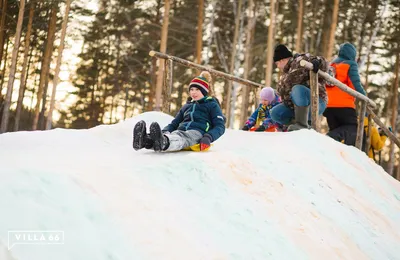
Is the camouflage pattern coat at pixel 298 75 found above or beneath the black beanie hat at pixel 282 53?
beneath

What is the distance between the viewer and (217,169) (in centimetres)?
299

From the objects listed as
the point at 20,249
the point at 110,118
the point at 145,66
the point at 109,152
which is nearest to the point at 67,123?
the point at 110,118

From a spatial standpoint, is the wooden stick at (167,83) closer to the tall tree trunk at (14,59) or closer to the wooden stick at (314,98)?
the wooden stick at (314,98)

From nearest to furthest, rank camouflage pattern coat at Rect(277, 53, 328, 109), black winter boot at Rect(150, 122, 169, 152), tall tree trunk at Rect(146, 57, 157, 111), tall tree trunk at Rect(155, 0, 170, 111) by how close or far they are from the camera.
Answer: black winter boot at Rect(150, 122, 169, 152) → camouflage pattern coat at Rect(277, 53, 328, 109) → tall tree trunk at Rect(155, 0, 170, 111) → tall tree trunk at Rect(146, 57, 157, 111)

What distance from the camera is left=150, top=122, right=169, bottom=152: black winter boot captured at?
3182mm

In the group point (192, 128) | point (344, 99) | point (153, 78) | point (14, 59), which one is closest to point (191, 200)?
point (192, 128)

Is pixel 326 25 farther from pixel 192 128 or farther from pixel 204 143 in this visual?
pixel 204 143

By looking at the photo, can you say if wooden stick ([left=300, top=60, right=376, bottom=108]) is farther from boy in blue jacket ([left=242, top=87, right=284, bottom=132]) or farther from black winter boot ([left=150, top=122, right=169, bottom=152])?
black winter boot ([left=150, top=122, right=169, bottom=152])

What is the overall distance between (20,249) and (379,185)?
383cm

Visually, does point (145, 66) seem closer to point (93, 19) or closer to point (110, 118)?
point (93, 19)

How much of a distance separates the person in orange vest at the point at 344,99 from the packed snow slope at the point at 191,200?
1886 millimetres

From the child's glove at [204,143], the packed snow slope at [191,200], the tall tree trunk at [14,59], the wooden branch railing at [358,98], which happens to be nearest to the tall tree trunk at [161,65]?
the tall tree trunk at [14,59]

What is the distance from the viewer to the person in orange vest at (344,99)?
5805 millimetres

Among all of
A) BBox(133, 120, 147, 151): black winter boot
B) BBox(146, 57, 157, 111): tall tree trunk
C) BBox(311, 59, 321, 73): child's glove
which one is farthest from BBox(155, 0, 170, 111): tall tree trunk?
BBox(133, 120, 147, 151): black winter boot
